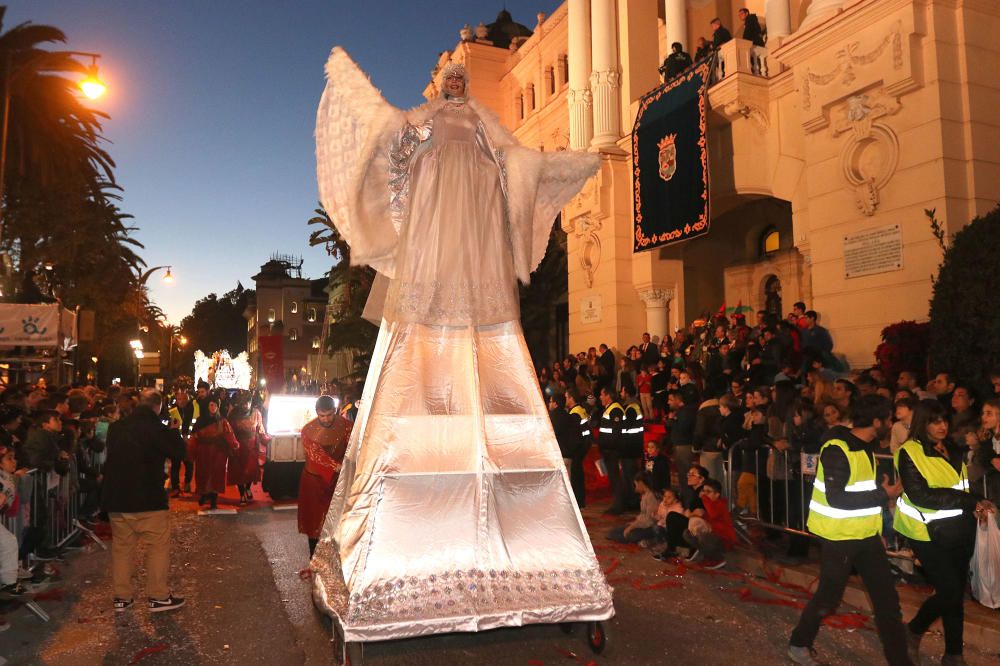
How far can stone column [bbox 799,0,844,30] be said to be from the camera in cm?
1298

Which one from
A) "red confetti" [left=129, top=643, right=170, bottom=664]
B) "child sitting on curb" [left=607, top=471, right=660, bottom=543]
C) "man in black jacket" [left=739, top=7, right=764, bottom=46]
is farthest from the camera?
"man in black jacket" [left=739, top=7, right=764, bottom=46]

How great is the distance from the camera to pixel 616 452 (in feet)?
36.8

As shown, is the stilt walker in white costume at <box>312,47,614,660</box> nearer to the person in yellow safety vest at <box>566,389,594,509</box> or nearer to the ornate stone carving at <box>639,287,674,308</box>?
the person in yellow safety vest at <box>566,389,594,509</box>

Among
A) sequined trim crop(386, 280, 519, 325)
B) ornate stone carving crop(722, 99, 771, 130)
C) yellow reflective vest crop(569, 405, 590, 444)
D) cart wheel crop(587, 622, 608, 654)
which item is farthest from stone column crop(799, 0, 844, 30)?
cart wheel crop(587, 622, 608, 654)

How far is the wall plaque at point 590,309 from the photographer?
2047cm

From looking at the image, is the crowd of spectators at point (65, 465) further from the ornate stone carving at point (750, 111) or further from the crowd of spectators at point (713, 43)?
the crowd of spectators at point (713, 43)

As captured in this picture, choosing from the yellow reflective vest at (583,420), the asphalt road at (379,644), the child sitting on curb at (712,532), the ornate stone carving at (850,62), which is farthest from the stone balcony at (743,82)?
the asphalt road at (379,644)

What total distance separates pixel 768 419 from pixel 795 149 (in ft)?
28.4

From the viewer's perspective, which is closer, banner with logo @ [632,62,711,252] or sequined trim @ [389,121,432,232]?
sequined trim @ [389,121,432,232]

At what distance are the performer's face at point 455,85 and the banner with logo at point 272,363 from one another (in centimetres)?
1495

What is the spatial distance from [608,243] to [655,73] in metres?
4.97

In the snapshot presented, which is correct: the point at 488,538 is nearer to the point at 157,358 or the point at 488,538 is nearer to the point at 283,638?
→ the point at 283,638

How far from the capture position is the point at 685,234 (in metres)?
17.0

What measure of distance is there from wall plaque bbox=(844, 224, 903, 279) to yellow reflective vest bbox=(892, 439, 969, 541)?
7634mm
